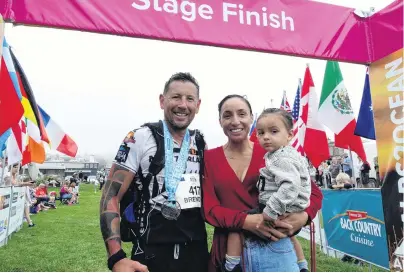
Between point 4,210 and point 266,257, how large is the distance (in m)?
8.02

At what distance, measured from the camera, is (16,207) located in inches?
388

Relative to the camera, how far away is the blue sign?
5641 millimetres

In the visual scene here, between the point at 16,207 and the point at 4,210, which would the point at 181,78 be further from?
the point at 16,207

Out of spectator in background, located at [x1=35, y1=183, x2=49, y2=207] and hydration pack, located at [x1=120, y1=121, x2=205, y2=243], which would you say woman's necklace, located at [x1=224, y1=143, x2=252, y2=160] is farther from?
spectator in background, located at [x1=35, y1=183, x2=49, y2=207]

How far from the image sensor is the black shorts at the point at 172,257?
214cm

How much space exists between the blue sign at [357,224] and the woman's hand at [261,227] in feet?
13.8

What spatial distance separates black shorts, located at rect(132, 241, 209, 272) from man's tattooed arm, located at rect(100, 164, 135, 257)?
0.75ft

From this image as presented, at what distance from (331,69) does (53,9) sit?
257 inches

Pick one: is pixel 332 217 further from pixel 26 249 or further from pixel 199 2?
pixel 26 249

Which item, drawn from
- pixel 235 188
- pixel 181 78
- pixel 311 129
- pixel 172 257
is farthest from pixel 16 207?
pixel 235 188

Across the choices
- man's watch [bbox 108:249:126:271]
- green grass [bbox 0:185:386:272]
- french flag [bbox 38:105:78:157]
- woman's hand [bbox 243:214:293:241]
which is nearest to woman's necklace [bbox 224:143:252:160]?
woman's hand [bbox 243:214:293:241]

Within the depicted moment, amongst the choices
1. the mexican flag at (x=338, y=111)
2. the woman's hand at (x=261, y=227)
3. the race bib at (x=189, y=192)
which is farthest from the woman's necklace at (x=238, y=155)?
the mexican flag at (x=338, y=111)

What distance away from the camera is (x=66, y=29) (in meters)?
2.47

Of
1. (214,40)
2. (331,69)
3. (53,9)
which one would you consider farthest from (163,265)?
(331,69)
